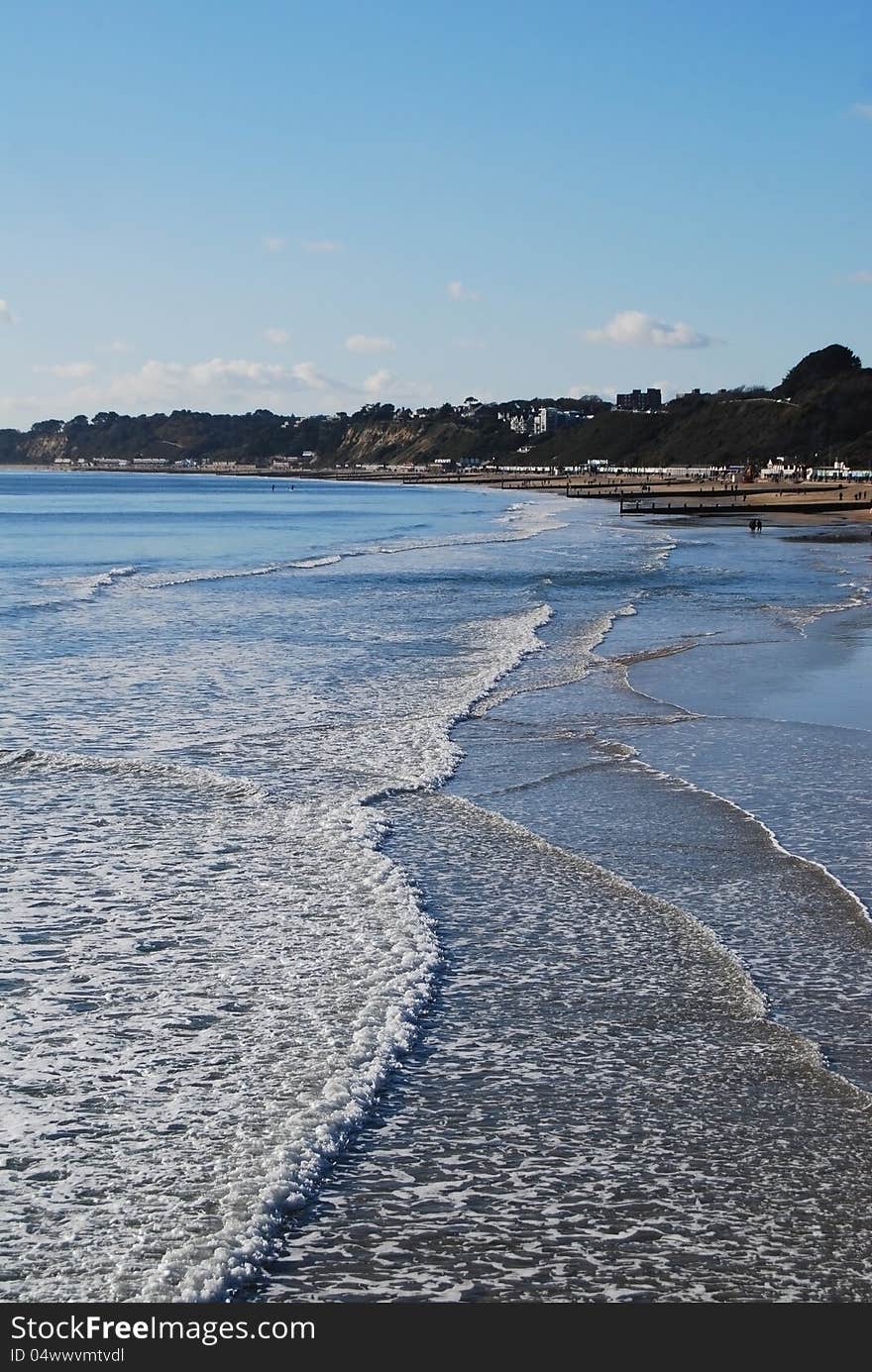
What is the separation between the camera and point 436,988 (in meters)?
7.34

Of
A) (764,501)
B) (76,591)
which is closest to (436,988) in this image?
(76,591)

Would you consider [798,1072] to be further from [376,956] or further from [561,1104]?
[376,956]

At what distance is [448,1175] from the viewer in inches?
211

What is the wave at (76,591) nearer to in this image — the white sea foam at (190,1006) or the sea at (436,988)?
the sea at (436,988)

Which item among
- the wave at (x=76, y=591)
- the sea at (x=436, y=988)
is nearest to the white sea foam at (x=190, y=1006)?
the sea at (x=436, y=988)

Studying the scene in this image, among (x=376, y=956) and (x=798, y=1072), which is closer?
(x=798, y=1072)

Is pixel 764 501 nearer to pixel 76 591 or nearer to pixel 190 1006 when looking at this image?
pixel 76 591

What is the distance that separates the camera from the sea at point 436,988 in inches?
194

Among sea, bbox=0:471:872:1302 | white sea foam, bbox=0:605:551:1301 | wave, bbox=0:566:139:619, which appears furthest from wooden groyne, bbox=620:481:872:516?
white sea foam, bbox=0:605:551:1301

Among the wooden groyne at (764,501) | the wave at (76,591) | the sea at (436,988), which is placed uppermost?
the wooden groyne at (764,501)

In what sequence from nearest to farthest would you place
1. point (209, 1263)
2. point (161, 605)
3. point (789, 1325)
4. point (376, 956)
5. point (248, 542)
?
point (789, 1325), point (209, 1263), point (376, 956), point (161, 605), point (248, 542)

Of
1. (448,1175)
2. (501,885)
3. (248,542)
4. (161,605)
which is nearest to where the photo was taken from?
(448,1175)

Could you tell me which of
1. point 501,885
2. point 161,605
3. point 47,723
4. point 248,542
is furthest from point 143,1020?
point 248,542

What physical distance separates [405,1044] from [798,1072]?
5.83ft
